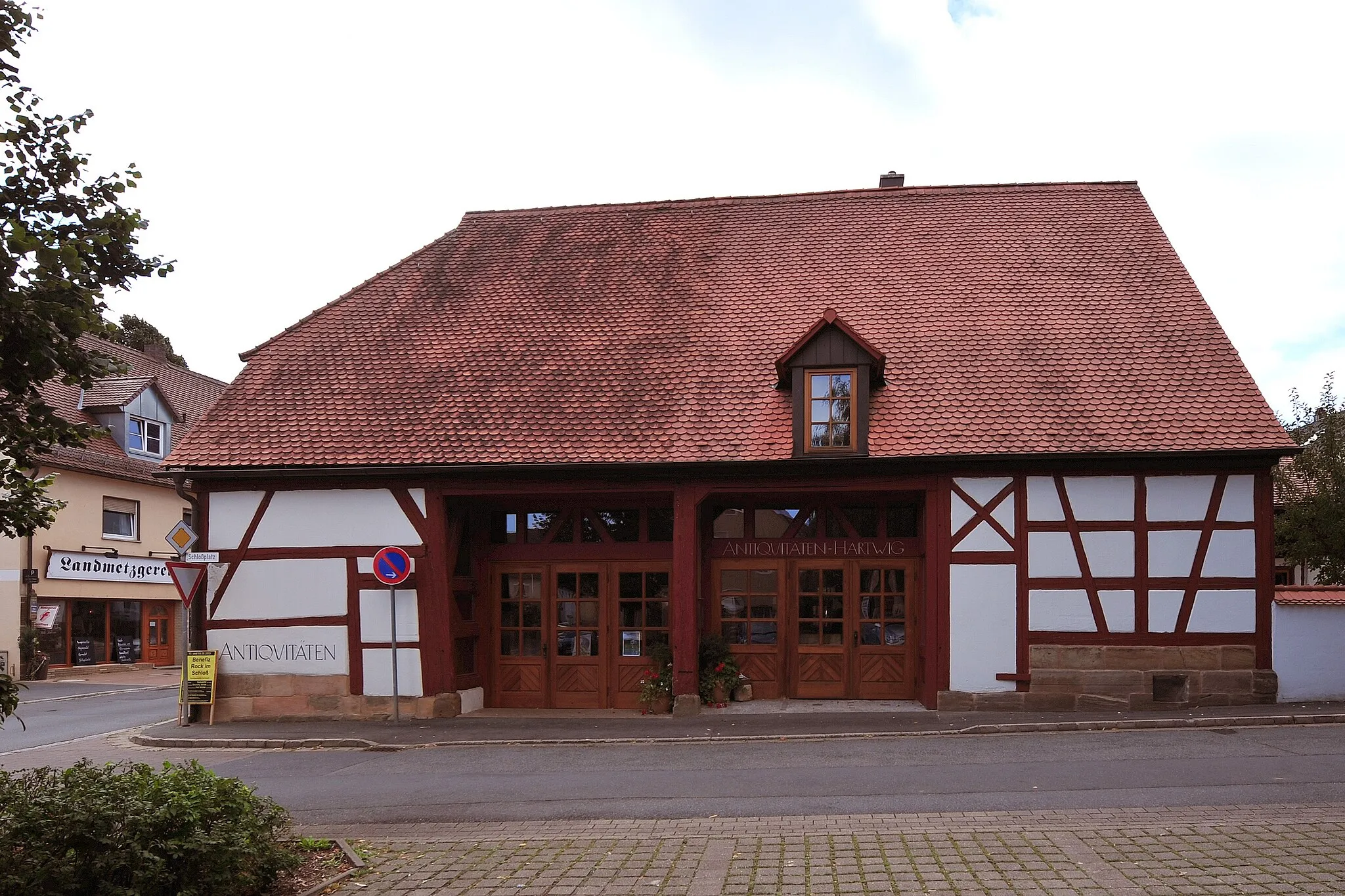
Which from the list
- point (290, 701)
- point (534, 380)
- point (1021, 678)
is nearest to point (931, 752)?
point (1021, 678)

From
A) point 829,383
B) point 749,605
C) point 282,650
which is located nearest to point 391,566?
point 282,650

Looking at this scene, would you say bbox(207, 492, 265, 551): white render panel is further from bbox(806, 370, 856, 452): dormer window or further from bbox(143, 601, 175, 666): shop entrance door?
bbox(143, 601, 175, 666): shop entrance door

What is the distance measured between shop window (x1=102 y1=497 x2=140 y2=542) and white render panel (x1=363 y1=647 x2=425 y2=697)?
58.0 feet

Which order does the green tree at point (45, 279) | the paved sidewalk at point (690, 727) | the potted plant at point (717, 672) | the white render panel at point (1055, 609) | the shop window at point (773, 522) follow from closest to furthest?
the green tree at point (45, 279) → the paved sidewalk at point (690, 727) → the white render panel at point (1055, 609) → the potted plant at point (717, 672) → the shop window at point (773, 522)

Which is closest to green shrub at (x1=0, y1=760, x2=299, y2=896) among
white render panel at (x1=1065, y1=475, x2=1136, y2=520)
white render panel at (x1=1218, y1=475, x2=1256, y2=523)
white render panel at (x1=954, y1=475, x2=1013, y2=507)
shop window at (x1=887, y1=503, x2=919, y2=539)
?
white render panel at (x1=954, y1=475, x2=1013, y2=507)

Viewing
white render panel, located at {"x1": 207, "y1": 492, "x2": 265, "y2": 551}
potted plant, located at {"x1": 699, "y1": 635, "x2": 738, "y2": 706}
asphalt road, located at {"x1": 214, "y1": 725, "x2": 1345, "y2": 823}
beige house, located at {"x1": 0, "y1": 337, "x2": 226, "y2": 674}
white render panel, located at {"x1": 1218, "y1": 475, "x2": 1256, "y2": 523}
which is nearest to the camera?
asphalt road, located at {"x1": 214, "y1": 725, "x2": 1345, "y2": 823}

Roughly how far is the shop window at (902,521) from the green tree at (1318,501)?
8.13 meters

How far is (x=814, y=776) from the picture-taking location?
1054 cm

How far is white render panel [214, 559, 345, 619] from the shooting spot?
51.8ft

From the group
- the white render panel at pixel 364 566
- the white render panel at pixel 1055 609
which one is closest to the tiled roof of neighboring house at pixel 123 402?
the white render panel at pixel 364 566

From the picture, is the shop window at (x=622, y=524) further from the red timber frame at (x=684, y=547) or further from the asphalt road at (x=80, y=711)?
the asphalt road at (x=80, y=711)

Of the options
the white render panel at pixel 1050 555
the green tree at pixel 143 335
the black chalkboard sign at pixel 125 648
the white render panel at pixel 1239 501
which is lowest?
the black chalkboard sign at pixel 125 648

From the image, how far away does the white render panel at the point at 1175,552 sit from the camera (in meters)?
14.6

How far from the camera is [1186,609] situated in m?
14.6
